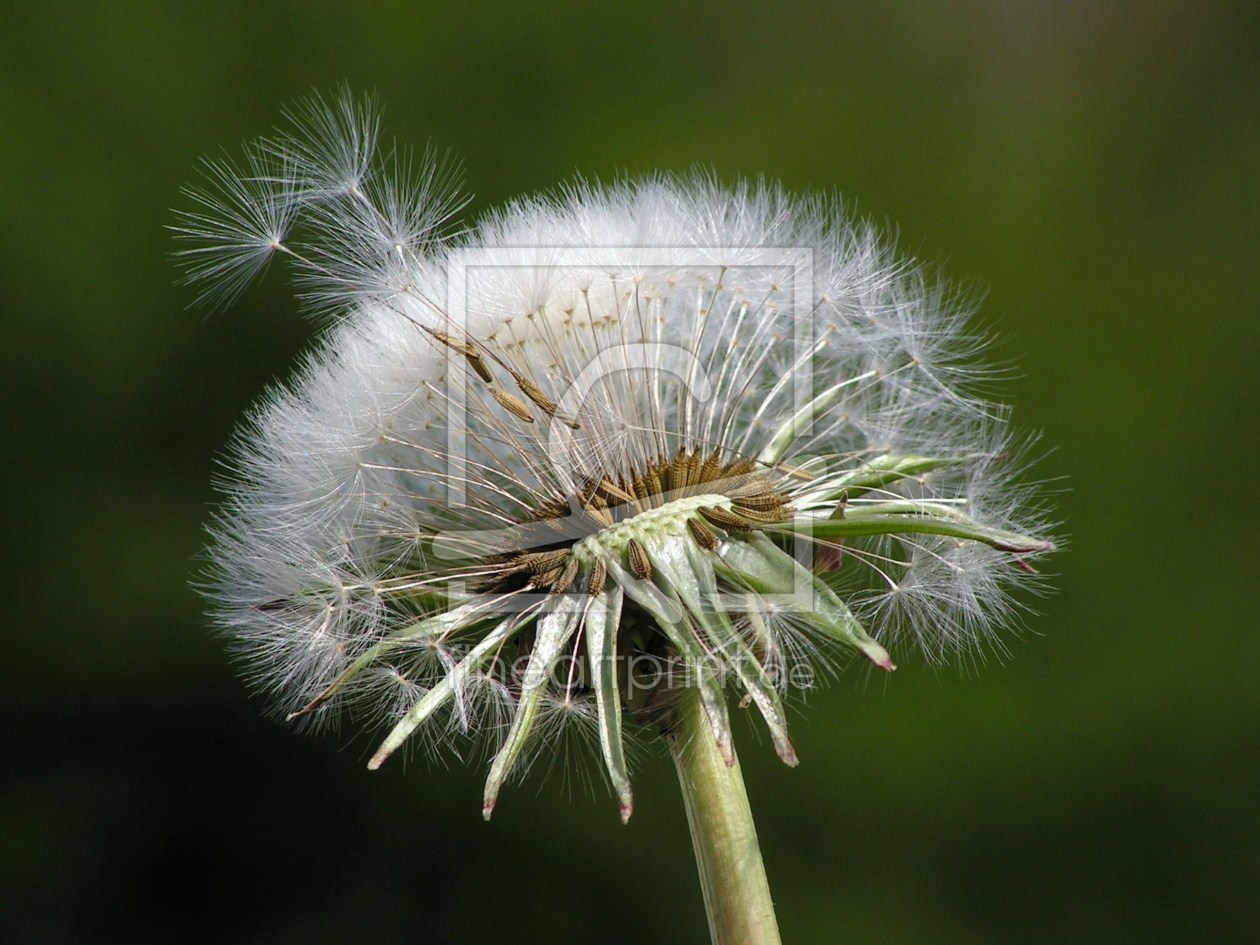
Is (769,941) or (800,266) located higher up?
(800,266)

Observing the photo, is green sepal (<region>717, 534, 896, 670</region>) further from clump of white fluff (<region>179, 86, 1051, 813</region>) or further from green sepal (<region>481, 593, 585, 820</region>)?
green sepal (<region>481, 593, 585, 820</region>)

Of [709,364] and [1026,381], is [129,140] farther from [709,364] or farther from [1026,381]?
[1026,381]

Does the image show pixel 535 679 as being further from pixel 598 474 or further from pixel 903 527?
pixel 903 527

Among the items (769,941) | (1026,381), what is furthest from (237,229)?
(1026,381)

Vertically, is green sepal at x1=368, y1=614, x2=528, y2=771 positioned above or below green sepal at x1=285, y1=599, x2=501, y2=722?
below

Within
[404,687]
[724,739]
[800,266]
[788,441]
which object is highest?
[800,266]

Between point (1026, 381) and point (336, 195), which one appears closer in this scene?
point (336, 195)

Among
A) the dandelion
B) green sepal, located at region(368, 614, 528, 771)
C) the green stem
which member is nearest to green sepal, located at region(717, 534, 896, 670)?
the dandelion
